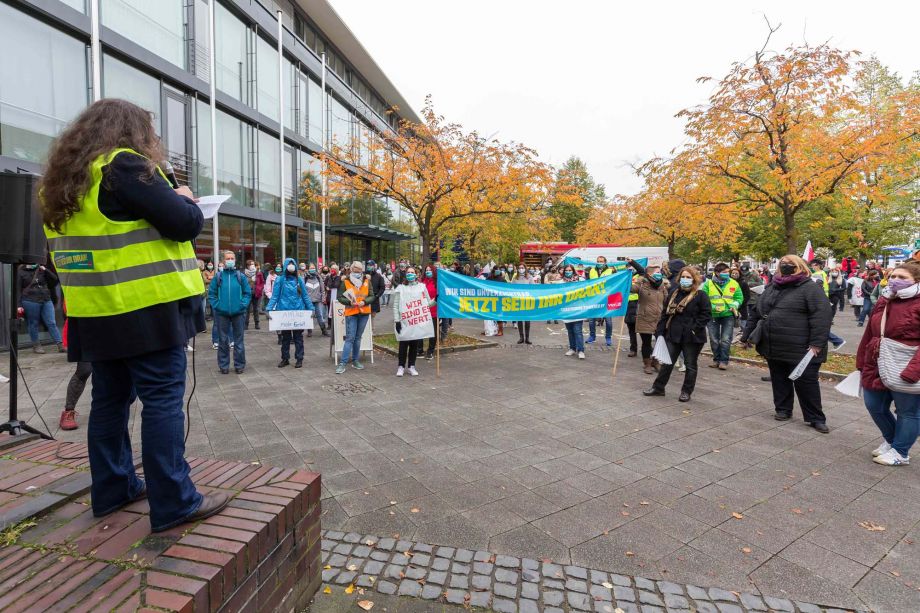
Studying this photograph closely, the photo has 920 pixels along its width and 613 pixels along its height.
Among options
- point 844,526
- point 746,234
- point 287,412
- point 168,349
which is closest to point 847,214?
point 746,234

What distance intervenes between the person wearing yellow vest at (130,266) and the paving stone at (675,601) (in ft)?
7.85

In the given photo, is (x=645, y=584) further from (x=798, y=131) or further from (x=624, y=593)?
(x=798, y=131)

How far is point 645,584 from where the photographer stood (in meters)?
2.78

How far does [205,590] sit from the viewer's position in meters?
1.75

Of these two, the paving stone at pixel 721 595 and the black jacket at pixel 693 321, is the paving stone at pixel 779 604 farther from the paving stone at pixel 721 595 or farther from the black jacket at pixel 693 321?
the black jacket at pixel 693 321

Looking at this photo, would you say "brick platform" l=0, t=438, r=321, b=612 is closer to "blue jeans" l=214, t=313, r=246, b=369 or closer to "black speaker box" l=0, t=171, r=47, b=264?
"black speaker box" l=0, t=171, r=47, b=264

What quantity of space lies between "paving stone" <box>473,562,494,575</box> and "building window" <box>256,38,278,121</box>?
19658 mm

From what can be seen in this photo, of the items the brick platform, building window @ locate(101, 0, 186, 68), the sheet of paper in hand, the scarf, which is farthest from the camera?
building window @ locate(101, 0, 186, 68)

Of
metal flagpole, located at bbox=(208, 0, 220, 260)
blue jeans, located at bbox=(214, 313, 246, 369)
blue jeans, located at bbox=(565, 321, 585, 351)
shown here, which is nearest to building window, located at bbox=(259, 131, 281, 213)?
metal flagpole, located at bbox=(208, 0, 220, 260)

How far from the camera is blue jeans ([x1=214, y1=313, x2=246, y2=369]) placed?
8180 millimetres

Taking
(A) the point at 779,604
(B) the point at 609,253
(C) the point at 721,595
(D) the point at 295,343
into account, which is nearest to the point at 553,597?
(C) the point at 721,595

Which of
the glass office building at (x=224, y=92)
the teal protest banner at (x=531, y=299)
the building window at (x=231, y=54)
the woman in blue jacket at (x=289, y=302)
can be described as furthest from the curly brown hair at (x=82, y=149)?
the building window at (x=231, y=54)

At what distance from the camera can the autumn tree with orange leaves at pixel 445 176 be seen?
10.9 m

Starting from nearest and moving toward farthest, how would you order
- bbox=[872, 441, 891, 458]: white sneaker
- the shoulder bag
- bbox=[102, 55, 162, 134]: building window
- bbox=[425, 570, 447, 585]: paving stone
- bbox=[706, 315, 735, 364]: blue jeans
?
bbox=[425, 570, 447, 585]: paving stone
the shoulder bag
bbox=[872, 441, 891, 458]: white sneaker
bbox=[706, 315, 735, 364]: blue jeans
bbox=[102, 55, 162, 134]: building window
